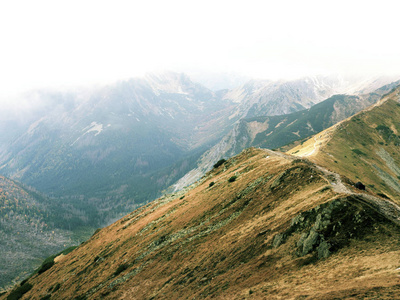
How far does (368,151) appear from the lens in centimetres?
11144

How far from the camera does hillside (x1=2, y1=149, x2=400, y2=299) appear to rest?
814 inches

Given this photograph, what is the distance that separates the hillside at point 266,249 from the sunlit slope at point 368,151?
42.1 m

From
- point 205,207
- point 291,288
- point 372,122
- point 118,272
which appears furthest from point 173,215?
point 372,122

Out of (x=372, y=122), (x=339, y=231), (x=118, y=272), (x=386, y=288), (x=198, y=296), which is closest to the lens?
(x=386, y=288)

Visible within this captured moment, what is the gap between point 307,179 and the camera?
36.4m

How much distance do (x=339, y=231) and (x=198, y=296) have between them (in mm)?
17328

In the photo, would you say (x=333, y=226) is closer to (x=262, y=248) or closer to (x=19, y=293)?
(x=262, y=248)

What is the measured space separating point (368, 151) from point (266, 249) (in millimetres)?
111258

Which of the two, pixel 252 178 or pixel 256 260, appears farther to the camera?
pixel 252 178

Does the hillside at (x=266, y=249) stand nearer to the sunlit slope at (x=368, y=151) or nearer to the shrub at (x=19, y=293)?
the shrub at (x=19, y=293)

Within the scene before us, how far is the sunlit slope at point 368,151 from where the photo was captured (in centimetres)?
8106

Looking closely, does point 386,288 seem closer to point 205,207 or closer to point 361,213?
point 361,213

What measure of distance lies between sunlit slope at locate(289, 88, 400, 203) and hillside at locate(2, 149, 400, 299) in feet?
138

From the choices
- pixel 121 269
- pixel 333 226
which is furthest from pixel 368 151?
pixel 121 269
